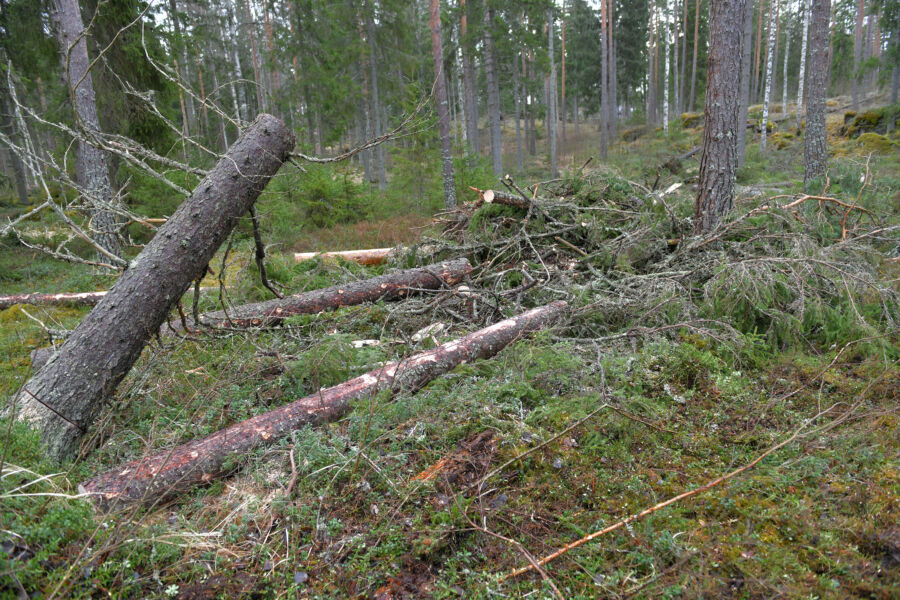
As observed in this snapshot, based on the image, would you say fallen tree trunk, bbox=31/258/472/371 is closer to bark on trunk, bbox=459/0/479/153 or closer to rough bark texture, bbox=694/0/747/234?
rough bark texture, bbox=694/0/747/234

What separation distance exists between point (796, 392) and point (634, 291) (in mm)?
1905

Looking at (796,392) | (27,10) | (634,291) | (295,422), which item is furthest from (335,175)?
(796,392)

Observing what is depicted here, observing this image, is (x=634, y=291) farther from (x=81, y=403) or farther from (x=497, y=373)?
(x=81, y=403)

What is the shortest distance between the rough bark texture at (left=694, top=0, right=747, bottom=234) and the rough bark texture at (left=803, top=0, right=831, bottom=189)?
477 centimetres

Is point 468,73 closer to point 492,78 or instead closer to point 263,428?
point 492,78

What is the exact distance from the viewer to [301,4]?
60.1 ft

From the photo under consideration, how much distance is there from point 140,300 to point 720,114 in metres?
6.59

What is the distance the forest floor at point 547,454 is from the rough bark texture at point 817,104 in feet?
15.4

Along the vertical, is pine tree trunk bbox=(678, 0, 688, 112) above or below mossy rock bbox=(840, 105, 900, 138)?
above

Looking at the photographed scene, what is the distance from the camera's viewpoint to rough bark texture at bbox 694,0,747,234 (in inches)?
227

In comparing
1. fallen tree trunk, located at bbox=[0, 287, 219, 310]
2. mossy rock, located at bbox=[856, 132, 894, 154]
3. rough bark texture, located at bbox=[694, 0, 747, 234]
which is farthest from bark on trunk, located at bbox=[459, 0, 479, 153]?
mossy rock, located at bbox=[856, 132, 894, 154]

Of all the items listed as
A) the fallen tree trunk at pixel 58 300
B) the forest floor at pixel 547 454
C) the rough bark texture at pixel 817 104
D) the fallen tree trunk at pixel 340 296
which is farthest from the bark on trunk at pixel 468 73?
the forest floor at pixel 547 454

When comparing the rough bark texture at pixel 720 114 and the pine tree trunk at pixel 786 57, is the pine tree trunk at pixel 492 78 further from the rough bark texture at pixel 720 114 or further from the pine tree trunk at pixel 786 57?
the pine tree trunk at pixel 786 57

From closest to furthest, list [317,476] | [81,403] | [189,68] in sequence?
[317,476]
[81,403]
[189,68]
